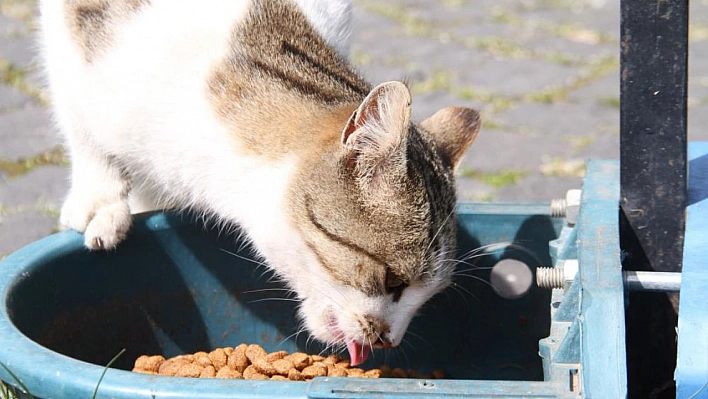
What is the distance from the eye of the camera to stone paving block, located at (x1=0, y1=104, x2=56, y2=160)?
3161 millimetres

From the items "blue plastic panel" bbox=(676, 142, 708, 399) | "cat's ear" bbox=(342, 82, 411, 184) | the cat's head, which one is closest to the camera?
"blue plastic panel" bbox=(676, 142, 708, 399)

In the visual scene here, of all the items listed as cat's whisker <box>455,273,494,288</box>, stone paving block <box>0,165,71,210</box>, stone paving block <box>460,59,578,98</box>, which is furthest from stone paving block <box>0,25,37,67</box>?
cat's whisker <box>455,273,494,288</box>

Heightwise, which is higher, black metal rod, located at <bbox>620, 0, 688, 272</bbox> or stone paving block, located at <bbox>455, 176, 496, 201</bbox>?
black metal rod, located at <bbox>620, 0, 688, 272</bbox>

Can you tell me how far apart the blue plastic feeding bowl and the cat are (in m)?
0.08

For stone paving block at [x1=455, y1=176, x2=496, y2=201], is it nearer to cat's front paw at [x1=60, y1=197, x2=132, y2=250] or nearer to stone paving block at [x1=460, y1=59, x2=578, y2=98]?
stone paving block at [x1=460, y1=59, x2=578, y2=98]

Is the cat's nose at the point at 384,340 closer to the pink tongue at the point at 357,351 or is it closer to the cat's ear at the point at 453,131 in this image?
the pink tongue at the point at 357,351

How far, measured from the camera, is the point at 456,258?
6.32 ft

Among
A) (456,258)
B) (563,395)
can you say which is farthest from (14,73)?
(563,395)

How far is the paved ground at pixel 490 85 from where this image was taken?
2961 mm

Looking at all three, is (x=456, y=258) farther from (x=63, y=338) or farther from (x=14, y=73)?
(x=14, y=73)

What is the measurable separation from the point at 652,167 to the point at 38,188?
1.92m

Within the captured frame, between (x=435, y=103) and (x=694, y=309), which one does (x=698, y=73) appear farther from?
(x=694, y=309)

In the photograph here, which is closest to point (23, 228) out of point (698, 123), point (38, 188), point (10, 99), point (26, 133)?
point (38, 188)

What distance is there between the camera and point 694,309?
1.29 metres
